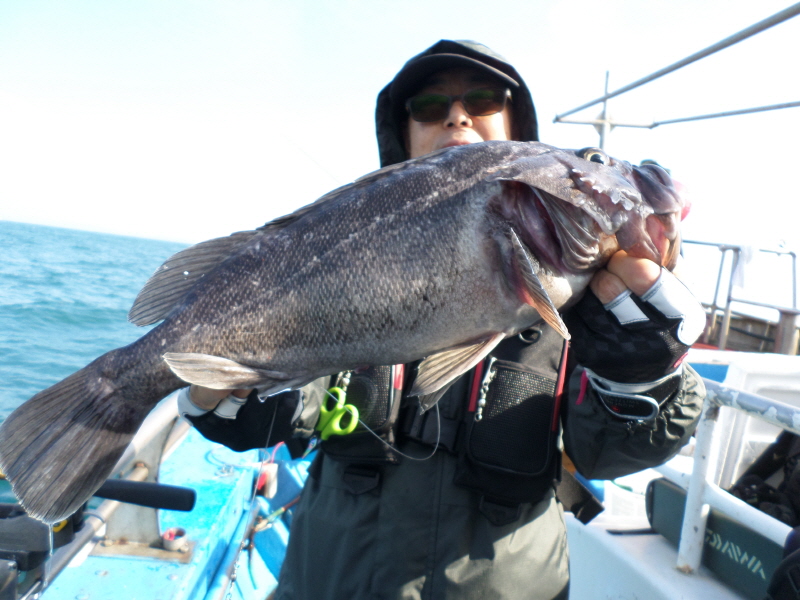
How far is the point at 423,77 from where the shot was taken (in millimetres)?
2533

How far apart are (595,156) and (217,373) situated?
149cm

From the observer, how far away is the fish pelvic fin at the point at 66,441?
146 cm

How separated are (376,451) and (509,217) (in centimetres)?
108

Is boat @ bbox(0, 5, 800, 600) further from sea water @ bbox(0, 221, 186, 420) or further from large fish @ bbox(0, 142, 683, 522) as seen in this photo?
sea water @ bbox(0, 221, 186, 420)

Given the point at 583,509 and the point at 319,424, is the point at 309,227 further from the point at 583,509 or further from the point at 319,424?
the point at 583,509

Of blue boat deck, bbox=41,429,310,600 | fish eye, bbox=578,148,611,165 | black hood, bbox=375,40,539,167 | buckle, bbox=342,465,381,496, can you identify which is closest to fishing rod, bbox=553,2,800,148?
black hood, bbox=375,40,539,167

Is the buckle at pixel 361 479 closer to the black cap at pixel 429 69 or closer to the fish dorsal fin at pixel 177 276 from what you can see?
the fish dorsal fin at pixel 177 276

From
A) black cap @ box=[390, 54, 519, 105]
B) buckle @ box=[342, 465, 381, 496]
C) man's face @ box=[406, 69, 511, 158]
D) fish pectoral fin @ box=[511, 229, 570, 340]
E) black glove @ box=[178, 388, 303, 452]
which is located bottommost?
buckle @ box=[342, 465, 381, 496]

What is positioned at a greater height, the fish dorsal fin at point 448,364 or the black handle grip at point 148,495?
the fish dorsal fin at point 448,364

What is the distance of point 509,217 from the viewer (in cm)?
150

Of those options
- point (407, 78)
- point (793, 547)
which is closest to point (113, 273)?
point (407, 78)

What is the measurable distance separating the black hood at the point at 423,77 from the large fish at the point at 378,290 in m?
1.05

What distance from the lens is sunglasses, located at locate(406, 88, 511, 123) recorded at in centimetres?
237

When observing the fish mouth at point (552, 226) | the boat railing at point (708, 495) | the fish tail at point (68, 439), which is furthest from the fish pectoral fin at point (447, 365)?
the boat railing at point (708, 495)
